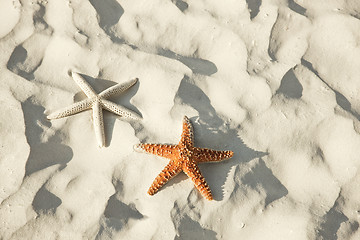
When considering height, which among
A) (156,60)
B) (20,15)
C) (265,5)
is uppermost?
(265,5)

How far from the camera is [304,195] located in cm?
346

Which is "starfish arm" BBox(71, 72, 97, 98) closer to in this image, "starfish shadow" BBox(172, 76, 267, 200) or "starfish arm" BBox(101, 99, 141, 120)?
"starfish arm" BBox(101, 99, 141, 120)

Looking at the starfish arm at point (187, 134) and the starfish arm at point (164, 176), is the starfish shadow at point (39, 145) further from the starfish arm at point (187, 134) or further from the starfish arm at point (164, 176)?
the starfish arm at point (187, 134)

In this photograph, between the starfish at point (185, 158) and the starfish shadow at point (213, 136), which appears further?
the starfish shadow at point (213, 136)

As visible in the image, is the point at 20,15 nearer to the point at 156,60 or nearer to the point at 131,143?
the point at 156,60

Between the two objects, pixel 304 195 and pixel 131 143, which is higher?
pixel 304 195

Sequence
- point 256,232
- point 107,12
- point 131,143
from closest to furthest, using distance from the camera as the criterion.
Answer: point 256,232
point 131,143
point 107,12

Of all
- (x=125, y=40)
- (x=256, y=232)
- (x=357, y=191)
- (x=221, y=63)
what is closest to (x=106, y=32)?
(x=125, y=40)

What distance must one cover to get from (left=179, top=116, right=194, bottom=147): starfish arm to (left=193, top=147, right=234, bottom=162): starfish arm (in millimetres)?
104

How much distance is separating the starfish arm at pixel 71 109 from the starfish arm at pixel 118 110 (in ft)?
0.51

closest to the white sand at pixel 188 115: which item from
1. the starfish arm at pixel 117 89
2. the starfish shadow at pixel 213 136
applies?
the starfish shadow at pixel 213 136

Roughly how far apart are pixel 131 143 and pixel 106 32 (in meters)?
1.37

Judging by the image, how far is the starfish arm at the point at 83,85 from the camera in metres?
3.62

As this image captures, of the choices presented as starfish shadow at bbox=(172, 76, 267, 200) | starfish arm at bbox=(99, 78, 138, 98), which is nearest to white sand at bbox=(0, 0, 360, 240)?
starfish shadow at bbox=(172, 76, 267, 200)
